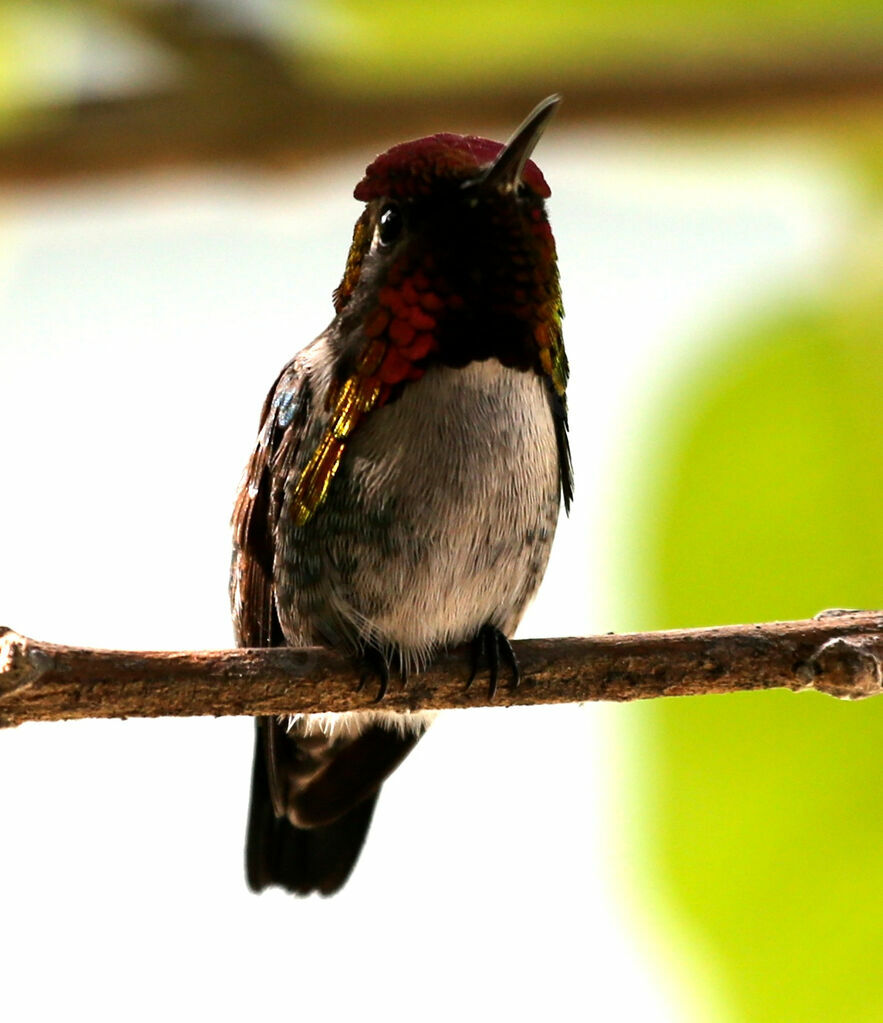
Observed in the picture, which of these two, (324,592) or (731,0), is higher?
(731,0)

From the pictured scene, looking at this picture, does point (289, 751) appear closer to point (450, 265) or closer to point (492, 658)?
point (492, 658)

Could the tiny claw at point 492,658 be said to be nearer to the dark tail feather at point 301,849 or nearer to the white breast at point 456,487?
the white breast at point 456,487

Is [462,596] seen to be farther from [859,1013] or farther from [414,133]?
[859,1013]

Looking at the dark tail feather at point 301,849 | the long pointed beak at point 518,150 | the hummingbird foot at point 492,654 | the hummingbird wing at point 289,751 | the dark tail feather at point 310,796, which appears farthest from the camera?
the dark tail feather at point 301,849

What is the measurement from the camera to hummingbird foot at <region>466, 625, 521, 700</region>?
5.27 ft

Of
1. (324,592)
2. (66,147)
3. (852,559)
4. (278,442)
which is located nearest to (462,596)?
(324,592)

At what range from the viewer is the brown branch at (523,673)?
136 cm

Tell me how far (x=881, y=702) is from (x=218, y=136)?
1166mm

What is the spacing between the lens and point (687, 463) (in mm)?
1820

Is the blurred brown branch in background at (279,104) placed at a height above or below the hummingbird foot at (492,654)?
above

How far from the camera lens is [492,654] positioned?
1654 mm

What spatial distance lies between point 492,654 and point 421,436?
0.91 feet

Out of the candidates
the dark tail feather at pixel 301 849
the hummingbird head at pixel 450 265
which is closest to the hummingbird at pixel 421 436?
the hummingbird head at pixel 450 265

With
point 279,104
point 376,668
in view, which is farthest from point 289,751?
point 279,104
